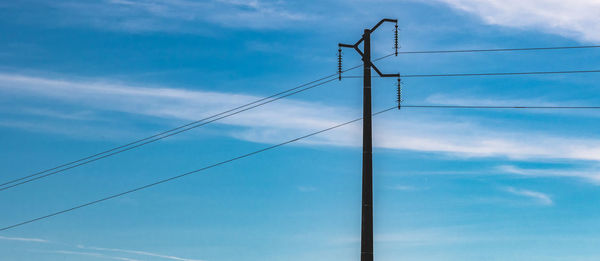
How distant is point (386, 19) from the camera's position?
32812 mm

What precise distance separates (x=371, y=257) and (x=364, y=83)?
6698 mm

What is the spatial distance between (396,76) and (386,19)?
2489mm

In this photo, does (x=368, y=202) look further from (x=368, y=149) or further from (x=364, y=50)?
(x=364, y=50)

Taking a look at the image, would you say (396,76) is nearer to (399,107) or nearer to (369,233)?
(399,107)

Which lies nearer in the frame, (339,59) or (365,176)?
(365,176)

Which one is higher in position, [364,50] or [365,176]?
[364,50]

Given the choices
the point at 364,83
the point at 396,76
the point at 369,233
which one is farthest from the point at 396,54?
the point at 369,233

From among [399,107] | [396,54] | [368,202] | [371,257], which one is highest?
[396,54]

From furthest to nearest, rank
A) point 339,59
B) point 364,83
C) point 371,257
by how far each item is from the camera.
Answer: point 339,59 < point 364,83 < point 371,257

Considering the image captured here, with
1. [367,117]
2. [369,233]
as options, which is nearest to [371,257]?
[369,233]

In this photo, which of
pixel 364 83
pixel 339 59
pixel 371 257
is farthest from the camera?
pixel 339 59

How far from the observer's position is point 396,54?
34438 mm

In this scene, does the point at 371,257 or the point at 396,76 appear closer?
the point at 371,257

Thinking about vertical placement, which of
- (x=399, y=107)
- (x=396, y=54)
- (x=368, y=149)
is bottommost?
(x=368, y=149)
